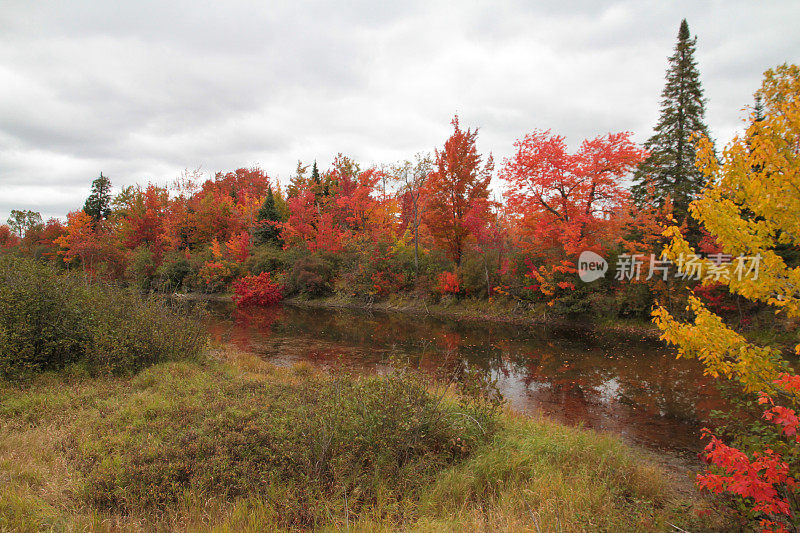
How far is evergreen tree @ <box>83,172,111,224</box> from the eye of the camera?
50594mm

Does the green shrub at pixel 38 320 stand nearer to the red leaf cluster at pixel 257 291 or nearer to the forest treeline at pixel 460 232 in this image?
the forest treeline at pixel 460 232

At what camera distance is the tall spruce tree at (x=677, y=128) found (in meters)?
17.9

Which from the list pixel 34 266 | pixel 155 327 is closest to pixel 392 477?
pixel 155 327

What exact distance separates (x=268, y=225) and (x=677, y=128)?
101 feet

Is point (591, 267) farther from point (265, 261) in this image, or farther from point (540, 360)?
point (265, 261)

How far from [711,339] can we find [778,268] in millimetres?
938

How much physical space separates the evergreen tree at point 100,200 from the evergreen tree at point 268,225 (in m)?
27.8

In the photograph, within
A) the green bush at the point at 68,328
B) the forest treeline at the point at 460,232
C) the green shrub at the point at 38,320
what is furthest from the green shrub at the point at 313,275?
the green shrub at the point at 38,320

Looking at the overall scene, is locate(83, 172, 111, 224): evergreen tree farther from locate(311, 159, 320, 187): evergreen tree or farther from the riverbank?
the riverbank

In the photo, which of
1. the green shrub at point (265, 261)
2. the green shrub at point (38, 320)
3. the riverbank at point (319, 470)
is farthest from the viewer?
the green shrub at point (265, 261)

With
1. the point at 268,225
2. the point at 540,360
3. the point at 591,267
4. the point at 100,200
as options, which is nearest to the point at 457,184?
the point at 591,267

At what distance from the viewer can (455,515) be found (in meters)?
3.78

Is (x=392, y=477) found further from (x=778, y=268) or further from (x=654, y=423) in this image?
(x=654, y=423)

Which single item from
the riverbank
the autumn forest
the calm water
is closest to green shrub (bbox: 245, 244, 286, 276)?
the calm water
